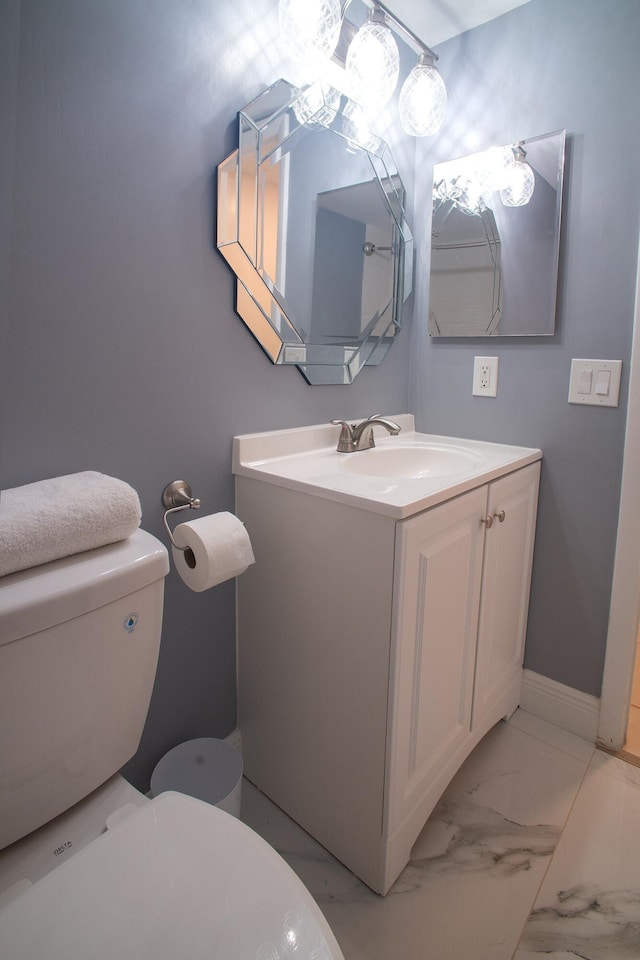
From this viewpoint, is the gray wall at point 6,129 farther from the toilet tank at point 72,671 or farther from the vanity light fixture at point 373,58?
the vanity light fixture at point 373,58

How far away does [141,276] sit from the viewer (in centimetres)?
104

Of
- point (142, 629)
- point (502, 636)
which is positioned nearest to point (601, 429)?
point (502, 636)

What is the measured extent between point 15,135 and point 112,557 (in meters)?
0.68

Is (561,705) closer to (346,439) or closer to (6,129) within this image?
(346,439)

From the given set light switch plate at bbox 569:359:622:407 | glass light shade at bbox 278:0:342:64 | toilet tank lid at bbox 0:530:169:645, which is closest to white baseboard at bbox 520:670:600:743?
light switch plate at bbox 569:359:622:407

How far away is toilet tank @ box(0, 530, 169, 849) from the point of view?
70 centimetres

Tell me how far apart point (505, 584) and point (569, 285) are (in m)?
0.82

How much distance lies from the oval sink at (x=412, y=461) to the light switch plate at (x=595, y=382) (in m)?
0.32

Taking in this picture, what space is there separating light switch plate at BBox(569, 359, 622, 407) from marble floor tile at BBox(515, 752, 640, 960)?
1.00m

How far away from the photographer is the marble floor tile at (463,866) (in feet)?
3.39

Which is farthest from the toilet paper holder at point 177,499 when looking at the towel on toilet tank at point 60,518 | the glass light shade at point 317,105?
the glass light shade at point 317,105

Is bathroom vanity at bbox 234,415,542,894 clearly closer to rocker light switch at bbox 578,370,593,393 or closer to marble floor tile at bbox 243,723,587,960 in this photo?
marble floor tile at bbox 243,723,587,960

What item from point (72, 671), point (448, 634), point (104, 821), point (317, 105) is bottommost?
point (104, 821)

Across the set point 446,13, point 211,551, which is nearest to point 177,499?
point 211,551
